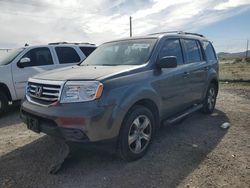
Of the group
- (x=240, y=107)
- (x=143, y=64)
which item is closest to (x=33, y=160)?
(x=143, y=64)

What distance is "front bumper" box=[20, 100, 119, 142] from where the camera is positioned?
3.16m

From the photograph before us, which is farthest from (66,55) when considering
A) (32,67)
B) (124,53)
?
(124,53)

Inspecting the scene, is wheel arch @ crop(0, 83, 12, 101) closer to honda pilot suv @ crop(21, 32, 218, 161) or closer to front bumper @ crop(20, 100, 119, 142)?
honda pilot suv @ crop(21, 32, 218, 161)

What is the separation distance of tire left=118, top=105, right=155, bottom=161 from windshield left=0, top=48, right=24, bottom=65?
4734 millimetres

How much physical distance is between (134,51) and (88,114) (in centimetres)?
172

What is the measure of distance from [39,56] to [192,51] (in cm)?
441

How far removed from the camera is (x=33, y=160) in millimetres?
3949

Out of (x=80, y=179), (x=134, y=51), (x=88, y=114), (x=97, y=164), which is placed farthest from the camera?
(x=134, y=51)

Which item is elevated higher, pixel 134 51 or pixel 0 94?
pixel 134 51

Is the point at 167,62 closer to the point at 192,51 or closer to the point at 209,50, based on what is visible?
the point at 192,51

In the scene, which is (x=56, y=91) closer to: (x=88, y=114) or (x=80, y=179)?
(x=88, y=114)

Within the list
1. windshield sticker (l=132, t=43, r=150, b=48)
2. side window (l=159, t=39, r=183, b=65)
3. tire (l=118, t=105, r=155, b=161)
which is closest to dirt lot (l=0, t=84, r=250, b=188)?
tire (l=118, t=105, r=155, b=161)

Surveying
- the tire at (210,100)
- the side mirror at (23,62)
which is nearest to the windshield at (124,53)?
the tire at (210,100)

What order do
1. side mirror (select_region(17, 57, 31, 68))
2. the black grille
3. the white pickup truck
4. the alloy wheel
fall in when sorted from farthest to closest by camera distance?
side mirror (select_region(17, 57, 31, 68)), the white pickup truck, the alloy wheel, the black grille
